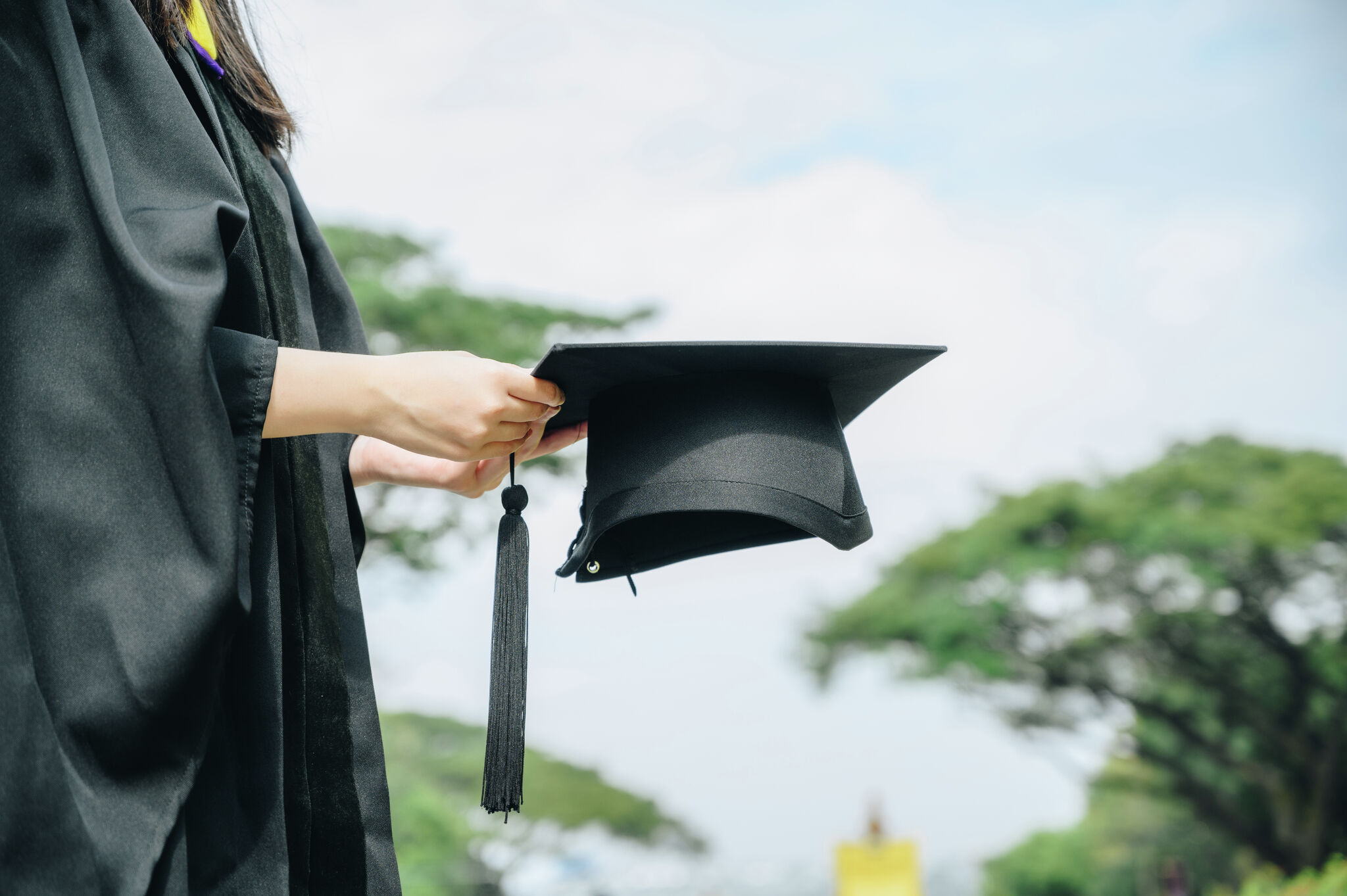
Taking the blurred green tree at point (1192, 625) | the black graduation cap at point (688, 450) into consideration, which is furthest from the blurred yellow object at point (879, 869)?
the black graduation cap at point (688, 450)

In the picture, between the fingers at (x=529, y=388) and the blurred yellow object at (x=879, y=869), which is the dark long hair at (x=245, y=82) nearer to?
the fingers at (x=529, y=388)

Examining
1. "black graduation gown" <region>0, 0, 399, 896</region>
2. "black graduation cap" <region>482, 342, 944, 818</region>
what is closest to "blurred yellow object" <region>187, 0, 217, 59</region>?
"black graduation gown" <region>0, 0, 399, 896</region>

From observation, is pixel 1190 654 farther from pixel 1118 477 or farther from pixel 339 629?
pixel 339 629

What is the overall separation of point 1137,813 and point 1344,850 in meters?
4.73

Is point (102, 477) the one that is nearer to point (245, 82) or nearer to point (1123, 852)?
point (245, 82)

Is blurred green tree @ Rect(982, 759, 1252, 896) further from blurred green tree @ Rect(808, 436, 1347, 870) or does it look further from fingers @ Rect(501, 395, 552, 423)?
fingers @ Rect(501, 395, 552, 423)

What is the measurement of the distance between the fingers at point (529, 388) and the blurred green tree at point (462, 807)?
835 centimetres

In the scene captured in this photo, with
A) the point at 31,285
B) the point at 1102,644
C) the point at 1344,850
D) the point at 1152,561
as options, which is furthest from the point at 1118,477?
the point at 31,285

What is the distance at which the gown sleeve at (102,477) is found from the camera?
2.20 feet

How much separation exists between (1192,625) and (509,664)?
10835 mm

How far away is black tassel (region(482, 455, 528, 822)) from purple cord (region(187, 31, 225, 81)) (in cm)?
50

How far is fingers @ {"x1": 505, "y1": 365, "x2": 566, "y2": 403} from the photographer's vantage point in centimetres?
85

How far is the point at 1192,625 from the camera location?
10250 mm

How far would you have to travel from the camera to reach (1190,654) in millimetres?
10461
